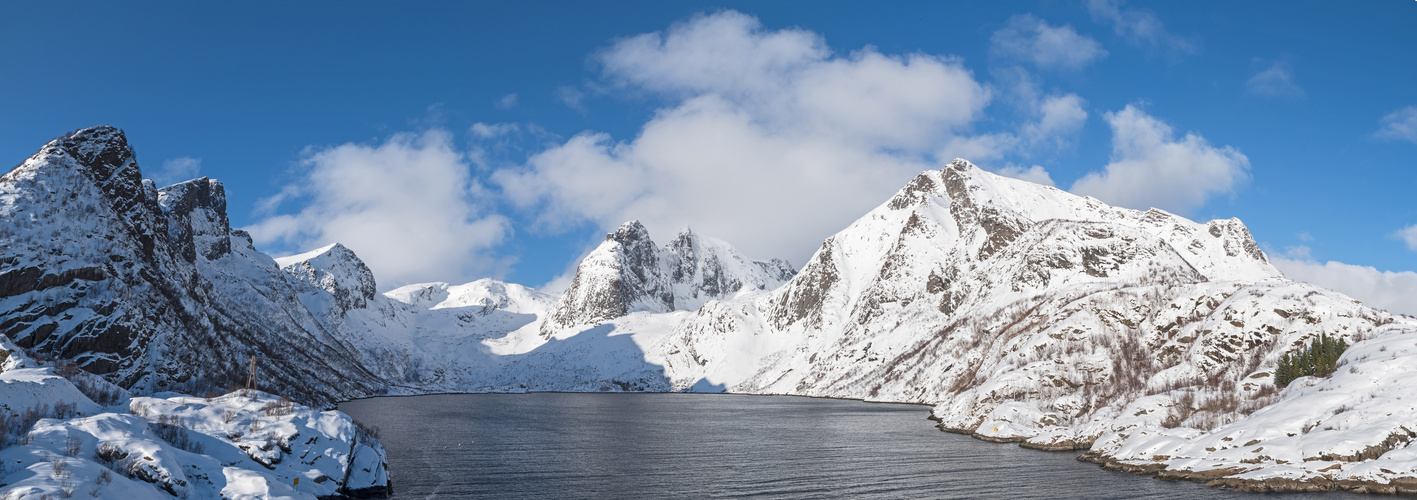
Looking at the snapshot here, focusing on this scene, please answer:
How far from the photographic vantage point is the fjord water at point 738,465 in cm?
5509

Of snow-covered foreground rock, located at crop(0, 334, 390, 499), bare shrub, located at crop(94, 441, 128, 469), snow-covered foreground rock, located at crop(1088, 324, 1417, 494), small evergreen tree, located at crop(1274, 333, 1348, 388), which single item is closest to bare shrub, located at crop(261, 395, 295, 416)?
snow-covered foreground rock, located at crop(0, 334, 390, 499)

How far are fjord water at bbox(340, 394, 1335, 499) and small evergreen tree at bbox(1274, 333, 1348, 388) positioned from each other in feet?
80.3

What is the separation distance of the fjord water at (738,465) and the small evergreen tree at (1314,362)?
24473mm

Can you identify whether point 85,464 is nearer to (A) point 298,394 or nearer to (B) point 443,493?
(B) point 443,493

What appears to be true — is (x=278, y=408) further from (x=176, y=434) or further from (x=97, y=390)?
(x=97, y=390)

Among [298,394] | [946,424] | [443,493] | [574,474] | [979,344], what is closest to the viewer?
[443,493]

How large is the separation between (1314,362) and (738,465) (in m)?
61.6

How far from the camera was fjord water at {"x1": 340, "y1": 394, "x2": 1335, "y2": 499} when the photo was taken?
5509cm

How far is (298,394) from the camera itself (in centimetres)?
17750

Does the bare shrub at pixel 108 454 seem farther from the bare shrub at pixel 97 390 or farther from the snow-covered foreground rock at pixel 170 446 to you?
the bare shrub at pixel 97 390

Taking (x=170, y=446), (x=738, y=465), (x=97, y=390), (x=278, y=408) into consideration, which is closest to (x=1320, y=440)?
(x=738, y=465)

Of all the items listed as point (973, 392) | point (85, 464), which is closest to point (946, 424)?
point (973, 392)

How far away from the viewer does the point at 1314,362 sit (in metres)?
75.1

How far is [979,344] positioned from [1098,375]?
63215mm
